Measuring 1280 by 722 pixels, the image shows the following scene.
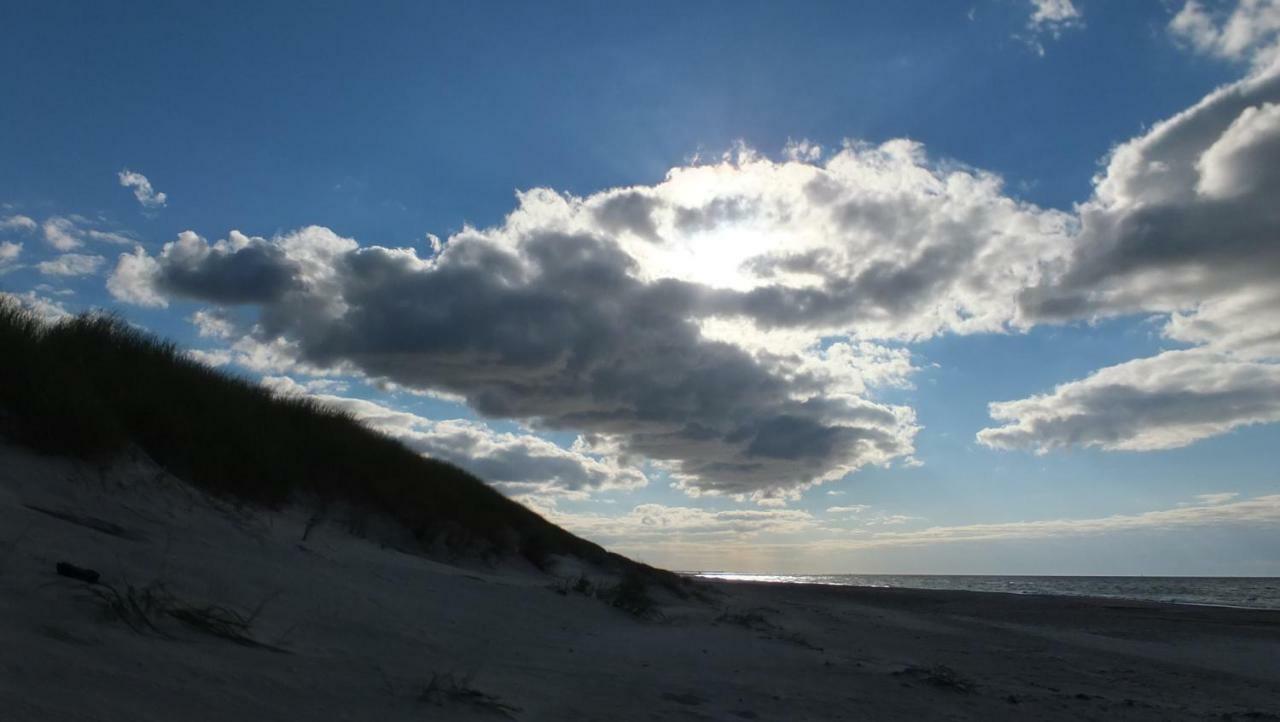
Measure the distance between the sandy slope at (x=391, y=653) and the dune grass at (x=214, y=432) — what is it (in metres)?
0.53

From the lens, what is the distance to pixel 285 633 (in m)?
4.43

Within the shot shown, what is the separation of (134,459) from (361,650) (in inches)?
164

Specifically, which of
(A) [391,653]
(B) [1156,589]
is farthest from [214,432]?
(B) [1156,589]

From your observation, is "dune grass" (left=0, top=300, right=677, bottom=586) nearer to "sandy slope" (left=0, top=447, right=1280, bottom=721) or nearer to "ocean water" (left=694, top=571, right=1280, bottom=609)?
"sandy slope" (left=0, top=447, right=1280, bottom=721)

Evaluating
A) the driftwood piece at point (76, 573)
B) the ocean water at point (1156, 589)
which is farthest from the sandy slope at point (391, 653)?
the ocean water at point (1156, 589)

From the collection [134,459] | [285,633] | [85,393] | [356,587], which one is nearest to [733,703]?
[285,633]

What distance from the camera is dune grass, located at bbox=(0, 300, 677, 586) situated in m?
7.29

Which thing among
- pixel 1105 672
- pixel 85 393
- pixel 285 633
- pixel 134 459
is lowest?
pixel 1105 672

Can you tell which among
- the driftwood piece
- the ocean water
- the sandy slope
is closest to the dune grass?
the sandy slope

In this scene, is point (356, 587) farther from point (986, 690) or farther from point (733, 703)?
point (986, 690)

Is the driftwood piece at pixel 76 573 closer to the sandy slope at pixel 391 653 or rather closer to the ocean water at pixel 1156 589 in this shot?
the sandy slope at pixel 391 653

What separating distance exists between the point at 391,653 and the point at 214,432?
631 centimetres

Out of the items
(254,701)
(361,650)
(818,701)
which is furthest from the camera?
(818,701)

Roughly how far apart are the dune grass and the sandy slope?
20.7 inches
